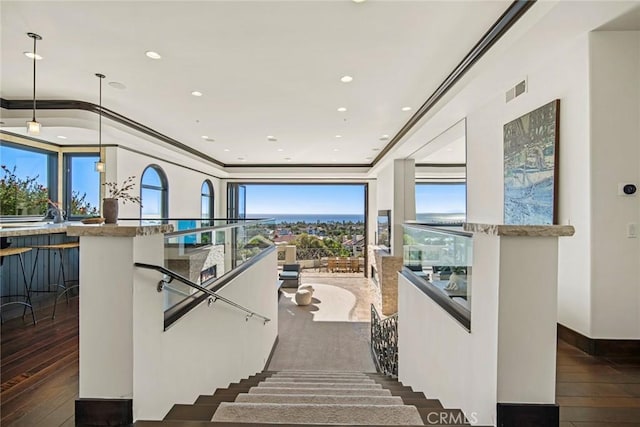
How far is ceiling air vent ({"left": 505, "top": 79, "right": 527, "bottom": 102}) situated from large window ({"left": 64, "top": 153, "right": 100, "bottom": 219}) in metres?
7.48

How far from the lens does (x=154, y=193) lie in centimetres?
809

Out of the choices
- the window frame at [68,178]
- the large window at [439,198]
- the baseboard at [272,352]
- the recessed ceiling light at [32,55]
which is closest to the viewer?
the recessed ceiling light at [32,55]

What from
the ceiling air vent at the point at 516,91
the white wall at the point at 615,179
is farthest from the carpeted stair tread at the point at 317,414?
the ceiling air vent at the point at 516,91

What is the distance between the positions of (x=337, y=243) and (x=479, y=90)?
10373 mm

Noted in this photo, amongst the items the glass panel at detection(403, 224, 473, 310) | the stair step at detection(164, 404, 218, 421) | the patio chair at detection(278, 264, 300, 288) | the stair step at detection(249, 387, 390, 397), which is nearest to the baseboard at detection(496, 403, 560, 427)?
the glass panel at detection(403, 224, 473, 310)

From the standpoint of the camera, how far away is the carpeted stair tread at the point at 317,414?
5.96 feet

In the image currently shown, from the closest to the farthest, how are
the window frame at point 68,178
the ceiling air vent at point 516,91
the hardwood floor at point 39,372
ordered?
the hardwood floor at point 39,372, the ceiling air vent at point 516,91, the window frame at point 68,178

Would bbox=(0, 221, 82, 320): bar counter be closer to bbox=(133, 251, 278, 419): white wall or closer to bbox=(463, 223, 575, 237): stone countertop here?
bbox=(133, 251, 278, 419): white wall

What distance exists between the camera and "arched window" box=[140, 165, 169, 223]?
24.9 feet

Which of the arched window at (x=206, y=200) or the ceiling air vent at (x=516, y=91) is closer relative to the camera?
the ceiling air vent at (x=516, y=91)

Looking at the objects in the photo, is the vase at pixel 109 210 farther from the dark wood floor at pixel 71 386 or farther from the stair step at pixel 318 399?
the stair step at pixel 318 399

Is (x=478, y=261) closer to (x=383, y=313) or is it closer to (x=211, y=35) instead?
(x=211, y=35)

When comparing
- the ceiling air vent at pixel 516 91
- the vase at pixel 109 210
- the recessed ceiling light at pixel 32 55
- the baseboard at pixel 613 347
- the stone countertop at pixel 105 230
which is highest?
the recessed ceiling light at pixel 32 55

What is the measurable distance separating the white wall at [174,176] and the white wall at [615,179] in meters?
7.25
